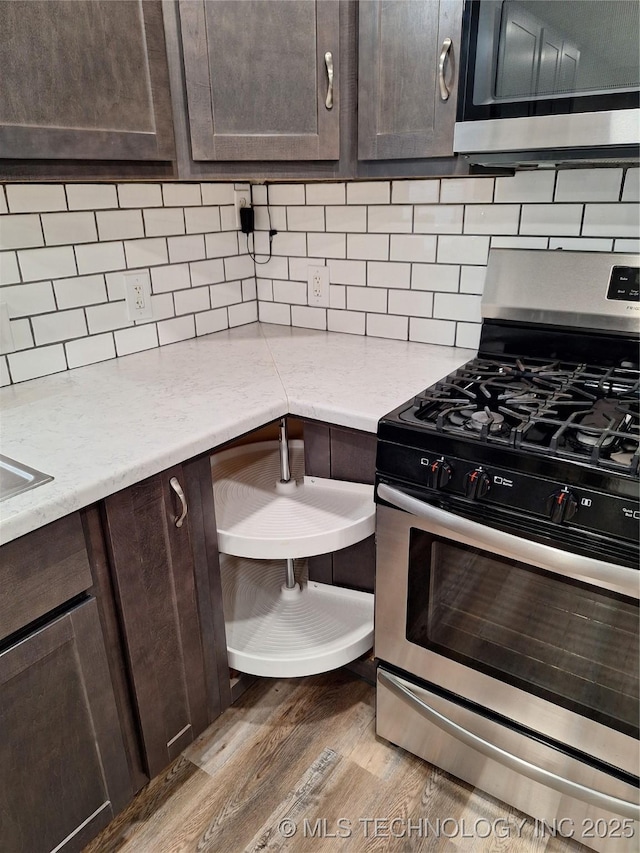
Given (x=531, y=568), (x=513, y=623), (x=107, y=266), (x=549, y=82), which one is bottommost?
(x=513, y=623)

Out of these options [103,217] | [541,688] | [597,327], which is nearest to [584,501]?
[541,688]

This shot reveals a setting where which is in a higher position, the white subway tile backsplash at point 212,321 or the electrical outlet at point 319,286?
the electrical outlet at point 319,286

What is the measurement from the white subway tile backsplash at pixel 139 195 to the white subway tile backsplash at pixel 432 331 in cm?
84

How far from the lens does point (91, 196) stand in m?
1.53

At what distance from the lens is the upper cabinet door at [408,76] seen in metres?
1.22

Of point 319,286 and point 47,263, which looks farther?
point 319,286

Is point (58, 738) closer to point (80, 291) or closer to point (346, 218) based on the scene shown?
point (80, 291)

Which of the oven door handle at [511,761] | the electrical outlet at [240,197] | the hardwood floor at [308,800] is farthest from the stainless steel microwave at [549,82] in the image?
the hardwood floor at [308,800]

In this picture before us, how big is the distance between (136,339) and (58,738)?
1.08 metres

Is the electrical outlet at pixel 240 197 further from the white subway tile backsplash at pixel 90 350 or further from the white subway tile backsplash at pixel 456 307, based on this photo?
the white subway tile backsplash at pixel 456 307

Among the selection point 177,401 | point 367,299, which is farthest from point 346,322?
point 177,401

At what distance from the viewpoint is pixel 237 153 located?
4.52ft

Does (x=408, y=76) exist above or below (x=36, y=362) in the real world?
above

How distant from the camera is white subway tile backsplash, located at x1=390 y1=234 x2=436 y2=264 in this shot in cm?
169
